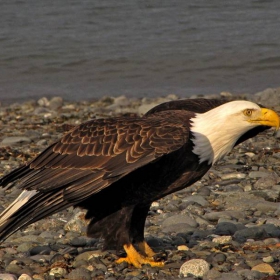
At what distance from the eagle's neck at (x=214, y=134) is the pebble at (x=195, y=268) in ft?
1.89

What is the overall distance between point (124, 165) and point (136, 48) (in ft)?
41.0

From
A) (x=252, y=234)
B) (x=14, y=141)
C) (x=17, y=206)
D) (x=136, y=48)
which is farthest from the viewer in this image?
(x=136, y=48)

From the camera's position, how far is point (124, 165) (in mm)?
A: 4941

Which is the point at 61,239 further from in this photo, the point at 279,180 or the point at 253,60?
the point at 253,60

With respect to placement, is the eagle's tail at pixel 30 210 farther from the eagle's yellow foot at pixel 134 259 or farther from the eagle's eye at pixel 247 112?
the eagle's eye at pixel 247 112

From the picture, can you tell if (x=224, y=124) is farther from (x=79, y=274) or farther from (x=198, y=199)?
(x=198, y=199)

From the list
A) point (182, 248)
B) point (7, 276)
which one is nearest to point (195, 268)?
point (182, 248)

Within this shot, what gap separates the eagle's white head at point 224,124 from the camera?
514 centimetres

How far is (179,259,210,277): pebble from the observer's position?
5000mm

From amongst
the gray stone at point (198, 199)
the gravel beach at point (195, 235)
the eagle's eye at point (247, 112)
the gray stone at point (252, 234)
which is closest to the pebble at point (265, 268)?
the gravel beach at point (195, 235)

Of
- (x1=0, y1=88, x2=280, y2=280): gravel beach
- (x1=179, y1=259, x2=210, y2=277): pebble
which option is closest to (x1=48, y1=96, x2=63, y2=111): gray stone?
(x1=0, y1=88, x2=280, y2=280): gravel beach

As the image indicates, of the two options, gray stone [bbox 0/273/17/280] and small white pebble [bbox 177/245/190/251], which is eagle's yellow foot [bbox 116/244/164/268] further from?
gray stone [bbox 0/273/17/280]

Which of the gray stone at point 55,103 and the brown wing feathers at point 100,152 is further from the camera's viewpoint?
the gray stone at point 55,103

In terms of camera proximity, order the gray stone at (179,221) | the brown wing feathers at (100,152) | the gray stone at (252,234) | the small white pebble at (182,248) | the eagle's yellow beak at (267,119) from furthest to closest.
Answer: the gray stone at (179,221) < the gray stone at (252,234) < the small white pebble at (182,248) < the eagle's yellow beak at (267,119) < the brown wing feathers at (100,152)
